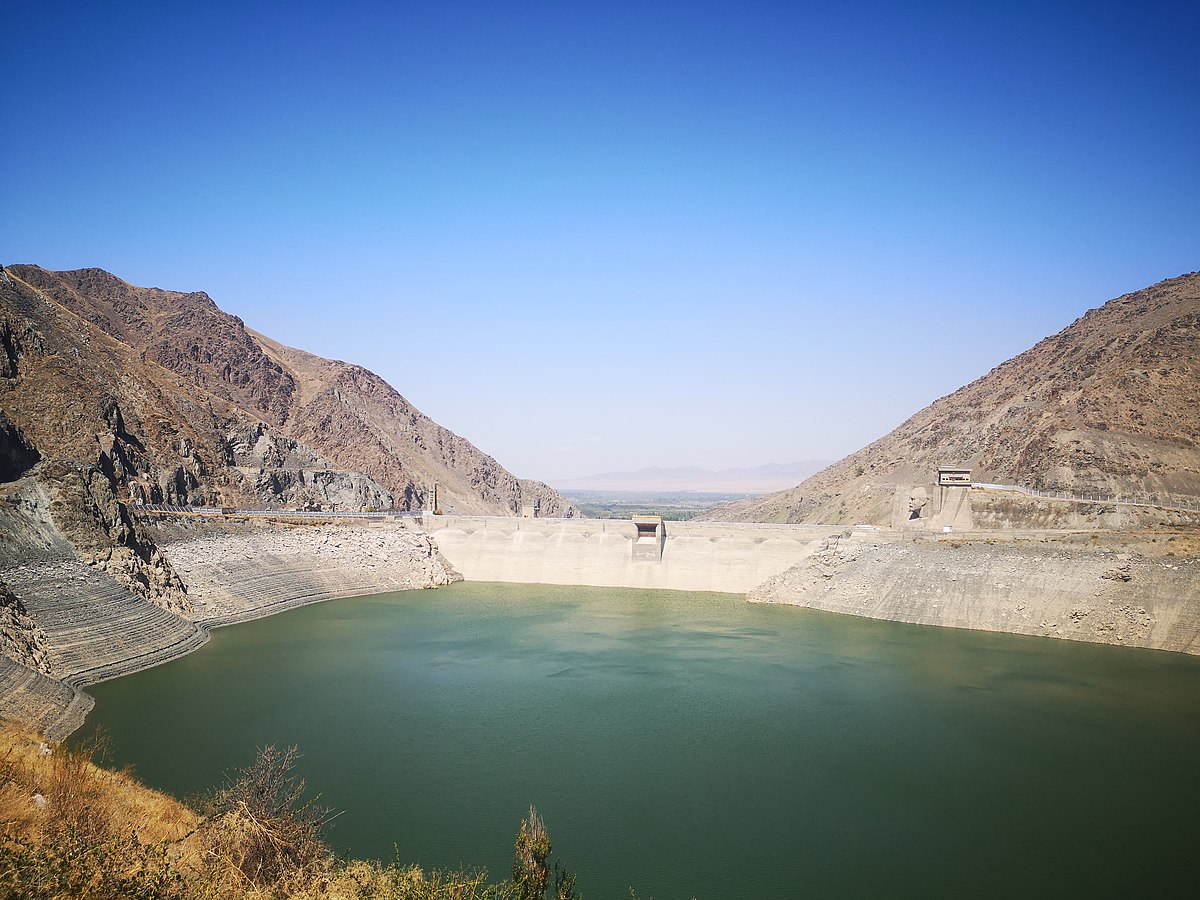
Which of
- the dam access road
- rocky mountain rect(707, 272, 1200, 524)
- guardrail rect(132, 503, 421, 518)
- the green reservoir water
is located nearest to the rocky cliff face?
the dam access road

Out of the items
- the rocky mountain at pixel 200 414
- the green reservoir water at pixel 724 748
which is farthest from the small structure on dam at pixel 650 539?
the rocky mountain at pixel 200 414

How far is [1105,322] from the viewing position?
7081 centimetres

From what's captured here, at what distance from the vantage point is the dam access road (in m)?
27.9

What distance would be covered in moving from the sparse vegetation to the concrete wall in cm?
3539

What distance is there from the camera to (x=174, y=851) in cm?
1246

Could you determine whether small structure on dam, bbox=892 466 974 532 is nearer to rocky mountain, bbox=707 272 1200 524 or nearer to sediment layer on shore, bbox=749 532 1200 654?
sediment layer on shore, bbox=749 532 1200 654

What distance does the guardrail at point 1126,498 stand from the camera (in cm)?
4248

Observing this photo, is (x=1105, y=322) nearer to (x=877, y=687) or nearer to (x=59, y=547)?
(x=877, y=687)

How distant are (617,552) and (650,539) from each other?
2.20 metres

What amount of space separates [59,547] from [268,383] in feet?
163

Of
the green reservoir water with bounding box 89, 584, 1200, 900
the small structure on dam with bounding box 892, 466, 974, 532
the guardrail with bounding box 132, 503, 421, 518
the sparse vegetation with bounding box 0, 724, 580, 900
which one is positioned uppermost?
the small structure on dam with bounding box 892, 466, 974, 532

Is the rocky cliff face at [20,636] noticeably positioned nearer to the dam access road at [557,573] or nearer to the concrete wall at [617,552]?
the dam access road at [557,573]

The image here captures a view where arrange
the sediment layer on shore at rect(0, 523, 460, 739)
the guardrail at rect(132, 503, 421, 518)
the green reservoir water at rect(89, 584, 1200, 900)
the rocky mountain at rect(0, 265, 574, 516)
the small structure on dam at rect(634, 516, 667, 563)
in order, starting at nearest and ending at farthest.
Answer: the green reservoir water at rect(89, 584, 1200, 900), the sediment layer on shore at rect(0, 523, 460, 739), the guardrail at rect(132, 503, 421, 518), the rocky mountain at rect(0, 265, 574, 516), the small structure on dam at rect(634, 516, 667, 563)

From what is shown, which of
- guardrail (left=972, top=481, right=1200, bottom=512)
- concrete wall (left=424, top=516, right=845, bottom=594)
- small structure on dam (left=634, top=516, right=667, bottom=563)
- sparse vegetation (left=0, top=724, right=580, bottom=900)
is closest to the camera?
sparse vegetation (left=0, top=724, right=580, bottom=900)
